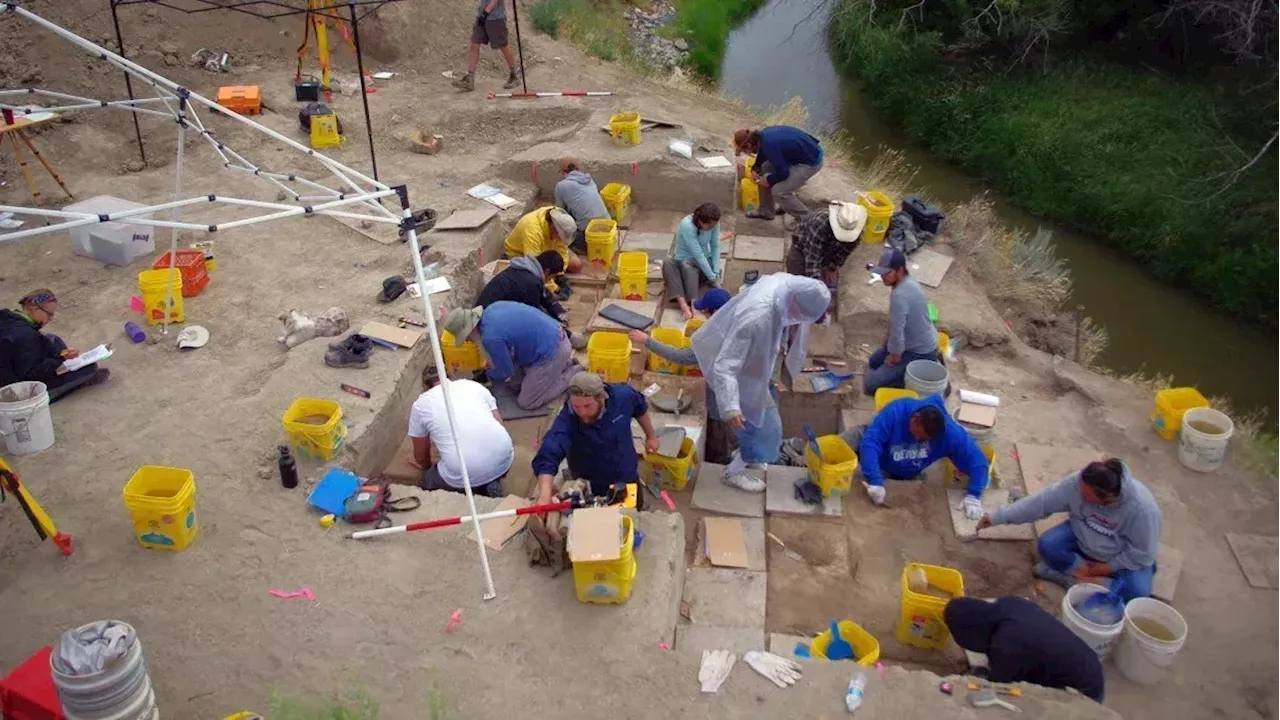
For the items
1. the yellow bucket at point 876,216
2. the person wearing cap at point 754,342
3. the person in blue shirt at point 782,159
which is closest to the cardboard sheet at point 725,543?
the person wearing cap at point 754,342

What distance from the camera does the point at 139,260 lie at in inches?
339

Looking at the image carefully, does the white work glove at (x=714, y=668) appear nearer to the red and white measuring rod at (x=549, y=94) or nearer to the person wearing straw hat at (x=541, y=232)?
the person wearing straw hat at (x=541, y=232)

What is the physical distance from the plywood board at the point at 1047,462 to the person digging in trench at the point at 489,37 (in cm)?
846

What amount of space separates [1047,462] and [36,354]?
702 centimetres

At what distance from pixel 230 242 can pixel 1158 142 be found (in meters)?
13.8

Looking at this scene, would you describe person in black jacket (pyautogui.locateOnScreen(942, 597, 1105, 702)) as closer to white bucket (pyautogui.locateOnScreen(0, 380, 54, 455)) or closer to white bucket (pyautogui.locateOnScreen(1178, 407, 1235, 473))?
white bucket (pyautogui.locateOnScreen(1178, 407, 1235, 473))

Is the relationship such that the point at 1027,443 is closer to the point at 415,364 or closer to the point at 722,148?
the point at 415,364

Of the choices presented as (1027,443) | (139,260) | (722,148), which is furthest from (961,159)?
(139,260)

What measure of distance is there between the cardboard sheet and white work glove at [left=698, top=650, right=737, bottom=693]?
3.97 ft

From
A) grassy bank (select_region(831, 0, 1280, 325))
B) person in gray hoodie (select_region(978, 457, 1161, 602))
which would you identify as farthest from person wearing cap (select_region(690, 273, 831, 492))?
grassy bank (select_region(831, 0, 1280, 325))

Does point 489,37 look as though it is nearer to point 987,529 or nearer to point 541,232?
point 541,232

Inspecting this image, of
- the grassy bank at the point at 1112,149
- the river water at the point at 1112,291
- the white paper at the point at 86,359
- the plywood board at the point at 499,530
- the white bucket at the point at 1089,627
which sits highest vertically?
the white paper at the point at 86,359

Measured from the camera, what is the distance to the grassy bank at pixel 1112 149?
44.5 feet

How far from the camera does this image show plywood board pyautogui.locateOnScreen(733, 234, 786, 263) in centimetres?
981
